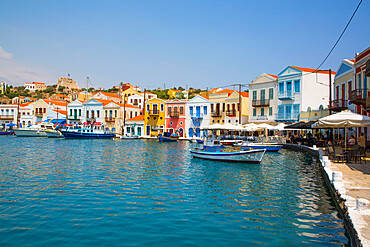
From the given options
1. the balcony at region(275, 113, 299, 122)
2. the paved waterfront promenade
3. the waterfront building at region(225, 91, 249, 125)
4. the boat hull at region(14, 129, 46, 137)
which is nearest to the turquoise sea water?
the paved waterfront promenade

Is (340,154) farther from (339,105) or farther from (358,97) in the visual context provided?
(339,105)

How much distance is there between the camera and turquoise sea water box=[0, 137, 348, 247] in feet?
24.8

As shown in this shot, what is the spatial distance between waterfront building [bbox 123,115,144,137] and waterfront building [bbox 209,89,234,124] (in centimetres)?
1644

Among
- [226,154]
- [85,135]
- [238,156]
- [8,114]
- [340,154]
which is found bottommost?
[238,156]

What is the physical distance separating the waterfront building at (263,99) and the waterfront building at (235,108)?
232 centimetres

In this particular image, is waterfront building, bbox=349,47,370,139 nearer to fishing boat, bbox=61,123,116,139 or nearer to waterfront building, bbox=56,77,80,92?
fishing boat, bbox=61,123,116,139

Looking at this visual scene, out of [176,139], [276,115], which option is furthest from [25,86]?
[276,115]

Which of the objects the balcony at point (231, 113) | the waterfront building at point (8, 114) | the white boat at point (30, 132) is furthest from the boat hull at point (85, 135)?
the waterfront building at point (8, 114)

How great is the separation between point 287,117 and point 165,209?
119ft

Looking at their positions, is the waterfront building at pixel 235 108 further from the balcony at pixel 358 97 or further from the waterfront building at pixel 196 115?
the balcony at pixel 358 97

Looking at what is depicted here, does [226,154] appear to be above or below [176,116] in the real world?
below

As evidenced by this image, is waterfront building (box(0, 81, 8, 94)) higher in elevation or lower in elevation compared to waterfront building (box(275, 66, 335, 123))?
higher

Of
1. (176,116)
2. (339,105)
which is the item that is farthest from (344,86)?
(176,116)

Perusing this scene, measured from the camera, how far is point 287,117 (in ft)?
140
